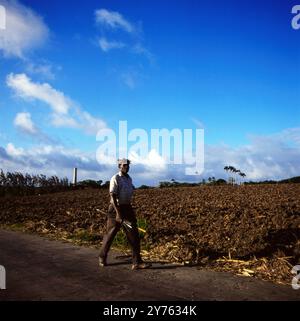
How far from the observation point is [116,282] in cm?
729

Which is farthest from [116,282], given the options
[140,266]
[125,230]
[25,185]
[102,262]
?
[25,185]

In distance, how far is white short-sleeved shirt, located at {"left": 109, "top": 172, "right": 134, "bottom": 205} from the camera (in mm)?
8570

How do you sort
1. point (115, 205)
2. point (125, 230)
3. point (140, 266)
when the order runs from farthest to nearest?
point (125, 230) → point (115, 205) → point (140, 266)

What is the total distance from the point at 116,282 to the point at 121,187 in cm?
203

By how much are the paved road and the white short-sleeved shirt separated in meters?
1.33

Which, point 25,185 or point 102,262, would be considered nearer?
point 102,262

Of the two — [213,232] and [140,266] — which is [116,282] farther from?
[213,232]

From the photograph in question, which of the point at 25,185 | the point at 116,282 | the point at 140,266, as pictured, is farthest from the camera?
the point at 25,185

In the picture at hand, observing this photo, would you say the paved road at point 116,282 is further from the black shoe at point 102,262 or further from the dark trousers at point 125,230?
the dark trousers at point 125,230

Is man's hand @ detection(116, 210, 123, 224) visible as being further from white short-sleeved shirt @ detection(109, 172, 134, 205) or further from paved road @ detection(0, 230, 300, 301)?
paved road @ detection(0, 230, 300, 301)

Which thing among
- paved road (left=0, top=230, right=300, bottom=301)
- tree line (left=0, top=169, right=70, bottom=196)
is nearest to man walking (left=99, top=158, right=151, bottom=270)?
paved road (left=0, top=230, right=300, bottom=301)

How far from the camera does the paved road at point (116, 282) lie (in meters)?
6.53

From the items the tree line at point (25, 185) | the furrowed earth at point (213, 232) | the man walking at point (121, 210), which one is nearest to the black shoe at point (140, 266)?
the man walking at point (121, 210)
